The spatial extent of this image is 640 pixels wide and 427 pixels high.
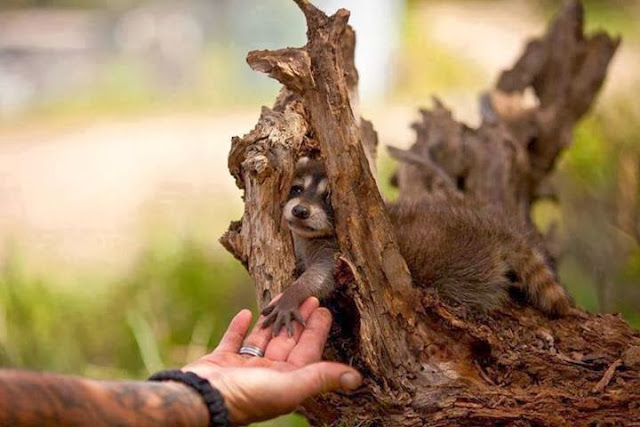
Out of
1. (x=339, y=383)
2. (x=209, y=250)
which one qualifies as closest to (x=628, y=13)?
(x=209, y=250)

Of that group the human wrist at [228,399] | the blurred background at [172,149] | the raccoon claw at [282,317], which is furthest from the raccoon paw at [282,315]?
the blurred background at [172,149]

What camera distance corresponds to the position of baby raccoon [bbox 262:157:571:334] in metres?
4.02

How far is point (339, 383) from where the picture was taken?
3080 mm

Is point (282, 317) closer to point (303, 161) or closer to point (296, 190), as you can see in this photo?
point (296, 190)

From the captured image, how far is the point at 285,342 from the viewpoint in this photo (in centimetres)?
343

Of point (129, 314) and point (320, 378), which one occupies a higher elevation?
point (320, 378)

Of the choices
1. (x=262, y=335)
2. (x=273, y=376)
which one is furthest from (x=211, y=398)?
(x=262, y=335)

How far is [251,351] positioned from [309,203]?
33.7 inches

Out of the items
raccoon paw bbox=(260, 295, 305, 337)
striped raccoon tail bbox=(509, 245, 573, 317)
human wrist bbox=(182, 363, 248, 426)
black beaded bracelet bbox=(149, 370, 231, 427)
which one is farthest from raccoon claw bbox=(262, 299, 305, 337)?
striped raccoon tail bbox=(509, 245, 573, 317)

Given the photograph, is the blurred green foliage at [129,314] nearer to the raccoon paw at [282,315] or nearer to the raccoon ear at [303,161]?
the raccoon ear at [303,161]

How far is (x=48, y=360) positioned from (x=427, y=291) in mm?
3170

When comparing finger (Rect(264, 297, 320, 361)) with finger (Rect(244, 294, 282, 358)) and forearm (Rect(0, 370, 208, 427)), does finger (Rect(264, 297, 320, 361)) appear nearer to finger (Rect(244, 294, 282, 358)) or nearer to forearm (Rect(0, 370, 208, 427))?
finger (Rect(244, 294, 282, 358))

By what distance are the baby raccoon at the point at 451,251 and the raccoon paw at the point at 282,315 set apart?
322 mm

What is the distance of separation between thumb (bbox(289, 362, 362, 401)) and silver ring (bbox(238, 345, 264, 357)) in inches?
14.0
